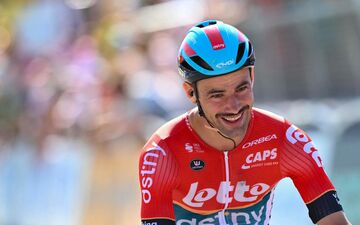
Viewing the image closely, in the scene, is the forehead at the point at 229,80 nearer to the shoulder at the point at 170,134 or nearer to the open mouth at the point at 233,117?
the open mouth at the point at 233,117

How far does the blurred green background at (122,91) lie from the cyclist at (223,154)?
9.34 ft

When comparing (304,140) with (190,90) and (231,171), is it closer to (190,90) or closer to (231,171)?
(231,171)

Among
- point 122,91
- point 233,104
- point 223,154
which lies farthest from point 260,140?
point 122,91

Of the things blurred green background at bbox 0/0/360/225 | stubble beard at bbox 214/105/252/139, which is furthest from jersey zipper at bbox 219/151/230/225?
blurred green background at bbox 0/0/360/225

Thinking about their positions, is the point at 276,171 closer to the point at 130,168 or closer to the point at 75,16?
the point at 130,168

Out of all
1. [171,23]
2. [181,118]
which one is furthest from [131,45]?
[181,118]

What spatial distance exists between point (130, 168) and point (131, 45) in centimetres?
173

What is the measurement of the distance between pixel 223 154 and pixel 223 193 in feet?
0.80

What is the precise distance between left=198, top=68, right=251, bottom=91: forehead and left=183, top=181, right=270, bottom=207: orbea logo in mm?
682

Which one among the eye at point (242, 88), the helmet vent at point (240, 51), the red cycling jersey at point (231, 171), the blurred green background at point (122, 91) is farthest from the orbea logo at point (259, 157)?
the blurred green background at point (122, 91)

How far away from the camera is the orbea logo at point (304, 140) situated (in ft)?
18.4

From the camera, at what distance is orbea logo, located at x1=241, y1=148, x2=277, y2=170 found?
5.79 m

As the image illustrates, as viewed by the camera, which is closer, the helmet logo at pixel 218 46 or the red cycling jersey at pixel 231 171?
the helmet logo at pixel 218 46

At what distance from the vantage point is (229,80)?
17.9 ft
